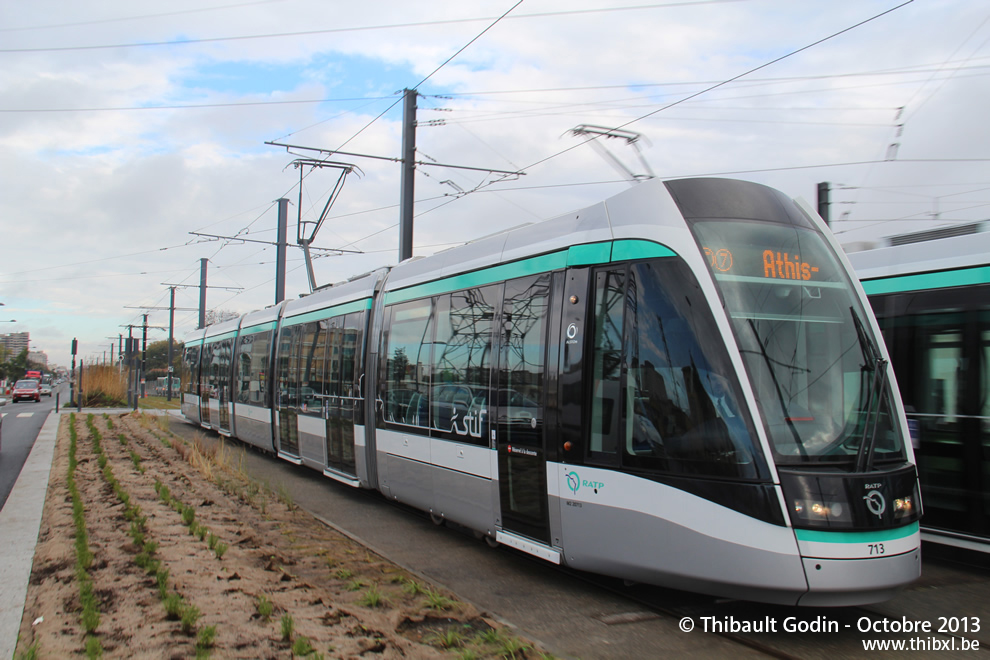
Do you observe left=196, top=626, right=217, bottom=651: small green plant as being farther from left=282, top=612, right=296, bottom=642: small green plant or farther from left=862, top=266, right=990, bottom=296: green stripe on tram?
left=862, top=266, right=990, bottom=296: green stripe on tram

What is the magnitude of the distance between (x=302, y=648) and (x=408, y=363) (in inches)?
191

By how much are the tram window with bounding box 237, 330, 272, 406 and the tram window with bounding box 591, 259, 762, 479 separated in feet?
37.6

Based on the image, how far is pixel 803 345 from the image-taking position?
5.16m

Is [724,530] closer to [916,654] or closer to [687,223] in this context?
[916,654]

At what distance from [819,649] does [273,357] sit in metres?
12.5

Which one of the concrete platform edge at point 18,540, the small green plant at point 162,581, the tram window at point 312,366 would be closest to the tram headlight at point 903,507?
the small green plant at point 162,581

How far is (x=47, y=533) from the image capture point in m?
7.75

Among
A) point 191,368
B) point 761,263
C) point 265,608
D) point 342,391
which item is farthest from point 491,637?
point 191,368

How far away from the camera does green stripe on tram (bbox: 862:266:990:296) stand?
6949 millimetres

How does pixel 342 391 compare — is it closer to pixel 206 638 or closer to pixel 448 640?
pixel 206 638

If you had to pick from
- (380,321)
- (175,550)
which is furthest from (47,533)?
(380,321)

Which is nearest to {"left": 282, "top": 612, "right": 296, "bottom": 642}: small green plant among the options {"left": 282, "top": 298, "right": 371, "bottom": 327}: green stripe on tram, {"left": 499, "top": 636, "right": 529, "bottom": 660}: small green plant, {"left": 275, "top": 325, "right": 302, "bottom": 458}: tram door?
{"left": 499, "top": 636, "right": 529, "bottom": 660}: small green plant

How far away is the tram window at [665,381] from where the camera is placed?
4938mm

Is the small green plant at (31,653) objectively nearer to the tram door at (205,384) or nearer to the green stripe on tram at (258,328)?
the green stripe on tram at (258,328)
